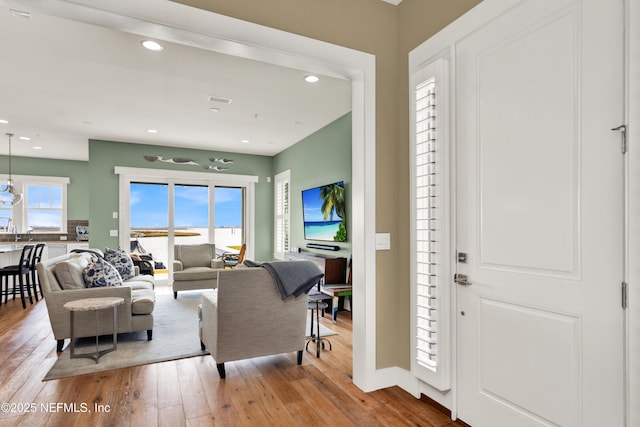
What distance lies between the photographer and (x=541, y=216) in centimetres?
176

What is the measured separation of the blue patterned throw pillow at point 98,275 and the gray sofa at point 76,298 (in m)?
0.06

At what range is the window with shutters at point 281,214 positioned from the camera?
7527mm

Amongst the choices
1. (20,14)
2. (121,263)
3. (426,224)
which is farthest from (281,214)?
(426,224)

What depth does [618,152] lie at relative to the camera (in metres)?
1.47

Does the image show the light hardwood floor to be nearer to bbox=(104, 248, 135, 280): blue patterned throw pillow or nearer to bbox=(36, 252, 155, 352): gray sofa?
bbox=(36, 252, 155, 352): gray sofa

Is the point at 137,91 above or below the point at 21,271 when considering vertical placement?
above

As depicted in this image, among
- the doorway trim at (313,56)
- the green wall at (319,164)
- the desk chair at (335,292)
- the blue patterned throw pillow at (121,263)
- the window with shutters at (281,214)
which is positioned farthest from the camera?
the window with shutters at (281,214)

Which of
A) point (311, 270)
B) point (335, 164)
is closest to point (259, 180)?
point (335, 164)

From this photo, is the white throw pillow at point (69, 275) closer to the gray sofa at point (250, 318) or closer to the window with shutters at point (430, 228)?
the gray sofa at point (250, 318)

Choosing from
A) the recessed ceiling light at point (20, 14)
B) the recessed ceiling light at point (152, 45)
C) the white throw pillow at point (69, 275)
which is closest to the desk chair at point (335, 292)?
the white throw pillow at point (69, 275)

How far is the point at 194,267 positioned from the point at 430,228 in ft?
16.7

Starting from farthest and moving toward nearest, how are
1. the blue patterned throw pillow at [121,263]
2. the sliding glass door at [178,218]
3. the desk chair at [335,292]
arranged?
1. the sliding glass door at [178,218]
2. the blue patterned throw pillow at [121,263]
3. the desk chair at [335,292]

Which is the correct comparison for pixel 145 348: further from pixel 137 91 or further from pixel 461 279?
pixel 461 279

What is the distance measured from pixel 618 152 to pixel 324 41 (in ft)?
5.97
